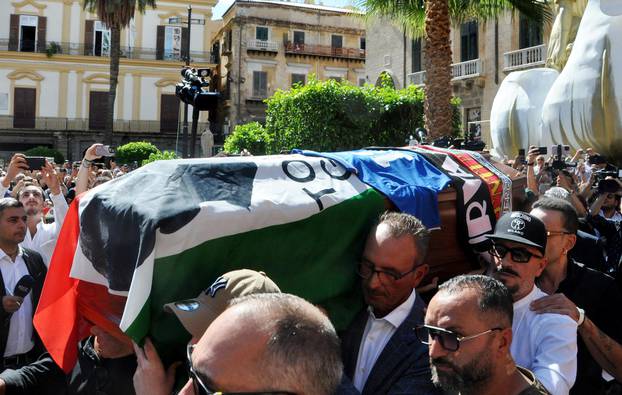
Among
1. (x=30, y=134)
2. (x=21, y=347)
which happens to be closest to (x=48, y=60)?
(x=30, y=134)

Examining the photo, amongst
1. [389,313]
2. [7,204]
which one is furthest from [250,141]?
[389,313]

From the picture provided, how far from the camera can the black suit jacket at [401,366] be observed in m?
2.38

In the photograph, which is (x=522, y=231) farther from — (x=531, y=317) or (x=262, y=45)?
(x=262, y=45)

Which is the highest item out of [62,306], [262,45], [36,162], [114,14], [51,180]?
[262,45]

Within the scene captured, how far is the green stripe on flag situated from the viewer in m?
2.35

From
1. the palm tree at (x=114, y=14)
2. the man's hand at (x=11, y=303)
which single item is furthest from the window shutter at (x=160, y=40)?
the man's hand at (x=11, y=303)

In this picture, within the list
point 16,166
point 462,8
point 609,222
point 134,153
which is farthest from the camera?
point 134,153

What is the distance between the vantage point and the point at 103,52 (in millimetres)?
38344

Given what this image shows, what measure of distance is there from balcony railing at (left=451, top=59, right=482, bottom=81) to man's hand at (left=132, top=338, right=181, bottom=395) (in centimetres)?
2413

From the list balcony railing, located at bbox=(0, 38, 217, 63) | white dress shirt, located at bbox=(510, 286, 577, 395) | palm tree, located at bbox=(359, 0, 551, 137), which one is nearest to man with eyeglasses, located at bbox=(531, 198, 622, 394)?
white dress shirt, located at bbox=(510, 286, 577, 395)

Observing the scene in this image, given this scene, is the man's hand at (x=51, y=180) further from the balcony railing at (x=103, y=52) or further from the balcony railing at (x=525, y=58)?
the balcony railing at (x=103, y=52)

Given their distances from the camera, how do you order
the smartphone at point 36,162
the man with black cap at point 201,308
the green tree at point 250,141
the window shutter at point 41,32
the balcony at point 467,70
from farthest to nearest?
the window shutter at point 41,32, the balcony at point 467,70, the green tree at point 250,141, the smartphone at point 36,162, the man with black cap at point 201,308

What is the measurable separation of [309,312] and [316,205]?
1.23 meters

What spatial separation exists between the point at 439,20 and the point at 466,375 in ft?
33.1
